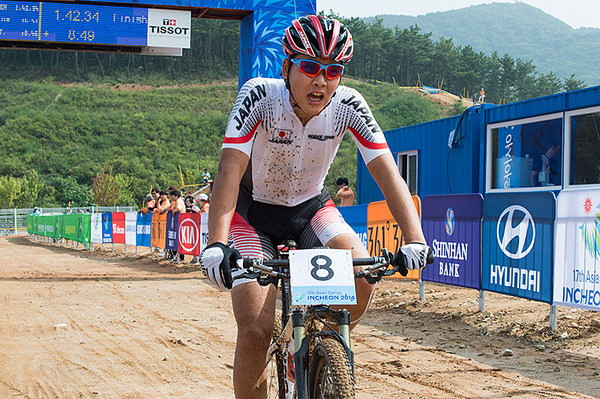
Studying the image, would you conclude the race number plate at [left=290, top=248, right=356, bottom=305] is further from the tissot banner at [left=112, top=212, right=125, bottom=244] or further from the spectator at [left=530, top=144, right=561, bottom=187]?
the tissot banner at [left=112, top=212, right=125, bottom=244]

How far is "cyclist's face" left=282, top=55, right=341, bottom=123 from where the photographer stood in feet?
10.4

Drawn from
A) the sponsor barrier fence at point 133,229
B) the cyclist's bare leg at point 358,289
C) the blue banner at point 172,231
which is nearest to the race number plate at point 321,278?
the cyclist's bare leg at point 358,289

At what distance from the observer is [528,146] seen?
13227 millimetres

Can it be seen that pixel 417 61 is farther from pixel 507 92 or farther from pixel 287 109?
pixel 287 109

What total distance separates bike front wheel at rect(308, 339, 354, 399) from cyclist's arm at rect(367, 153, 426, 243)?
71 cm

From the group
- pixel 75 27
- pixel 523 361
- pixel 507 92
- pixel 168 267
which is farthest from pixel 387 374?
pixel 507 92

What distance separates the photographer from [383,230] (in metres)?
10.8

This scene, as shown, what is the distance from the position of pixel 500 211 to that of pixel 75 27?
32.4ft

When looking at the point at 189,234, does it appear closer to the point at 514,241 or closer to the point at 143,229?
the point at 143,229

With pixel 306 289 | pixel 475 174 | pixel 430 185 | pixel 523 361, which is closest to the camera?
pixel 306 289

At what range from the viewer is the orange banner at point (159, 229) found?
18.5m

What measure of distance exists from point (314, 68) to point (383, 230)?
7.84 metres

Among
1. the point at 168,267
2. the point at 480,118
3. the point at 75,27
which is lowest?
the point at 168,267

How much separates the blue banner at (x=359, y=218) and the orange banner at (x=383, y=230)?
0.17 meters
